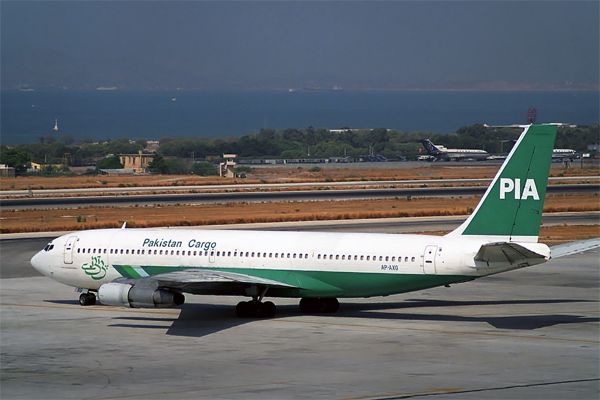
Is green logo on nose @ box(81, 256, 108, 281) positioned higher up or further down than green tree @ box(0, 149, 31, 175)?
further down

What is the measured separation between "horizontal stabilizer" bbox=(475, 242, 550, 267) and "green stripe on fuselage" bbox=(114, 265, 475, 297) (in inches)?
64.5

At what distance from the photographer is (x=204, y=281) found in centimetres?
3453

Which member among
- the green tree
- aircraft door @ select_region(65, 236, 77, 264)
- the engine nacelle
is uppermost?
the green tree

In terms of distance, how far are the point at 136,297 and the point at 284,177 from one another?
138 m

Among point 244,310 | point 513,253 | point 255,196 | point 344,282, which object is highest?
point 255,196

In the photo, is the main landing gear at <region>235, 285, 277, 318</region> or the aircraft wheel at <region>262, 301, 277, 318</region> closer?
the main landing gear at <region>235, 285, 277, 318</region>

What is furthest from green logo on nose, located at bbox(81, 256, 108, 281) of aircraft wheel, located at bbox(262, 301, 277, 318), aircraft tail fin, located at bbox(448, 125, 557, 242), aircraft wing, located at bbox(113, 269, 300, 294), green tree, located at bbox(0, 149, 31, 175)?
green tree, located at bbox(0, 149, 31, 175)

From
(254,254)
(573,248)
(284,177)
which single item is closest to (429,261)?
(573,248)

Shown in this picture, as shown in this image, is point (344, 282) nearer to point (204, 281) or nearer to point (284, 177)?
point (204, 281)

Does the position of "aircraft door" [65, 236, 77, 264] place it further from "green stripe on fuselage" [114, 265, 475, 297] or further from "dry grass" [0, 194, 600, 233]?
"dry grass" [0, 194, 600, 233]

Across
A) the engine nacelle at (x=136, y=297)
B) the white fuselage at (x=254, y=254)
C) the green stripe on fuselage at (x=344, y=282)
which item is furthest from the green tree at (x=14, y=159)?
the engine nacelle at (x=136, y=297)

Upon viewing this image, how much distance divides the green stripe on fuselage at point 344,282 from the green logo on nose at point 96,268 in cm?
535

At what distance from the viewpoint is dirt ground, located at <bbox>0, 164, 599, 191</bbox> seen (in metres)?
146

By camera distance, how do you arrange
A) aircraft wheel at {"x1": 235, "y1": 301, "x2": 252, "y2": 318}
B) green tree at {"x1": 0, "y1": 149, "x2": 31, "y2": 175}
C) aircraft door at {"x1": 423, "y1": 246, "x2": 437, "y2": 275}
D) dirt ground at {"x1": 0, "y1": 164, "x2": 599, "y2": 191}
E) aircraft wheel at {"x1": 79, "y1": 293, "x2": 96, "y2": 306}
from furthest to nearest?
1. green tree at {"x1": 0, "y1": 149, "x2": 31, "y2": 175}
2. dirt ground at {"x1": 0, "y1": 164, "x2": 599, "y2": 191}
3. aircraft wheel at {"x1": 79, "y1": 293, "x2": 96, "y2": 306}
4. aircraft wheel at {"x1": 235, "y1": 301, "x2": 252, "y2": 318}
5. aircraft door at {"x1": 423, "y1": 246, "x2": 437, "y2": 275}
